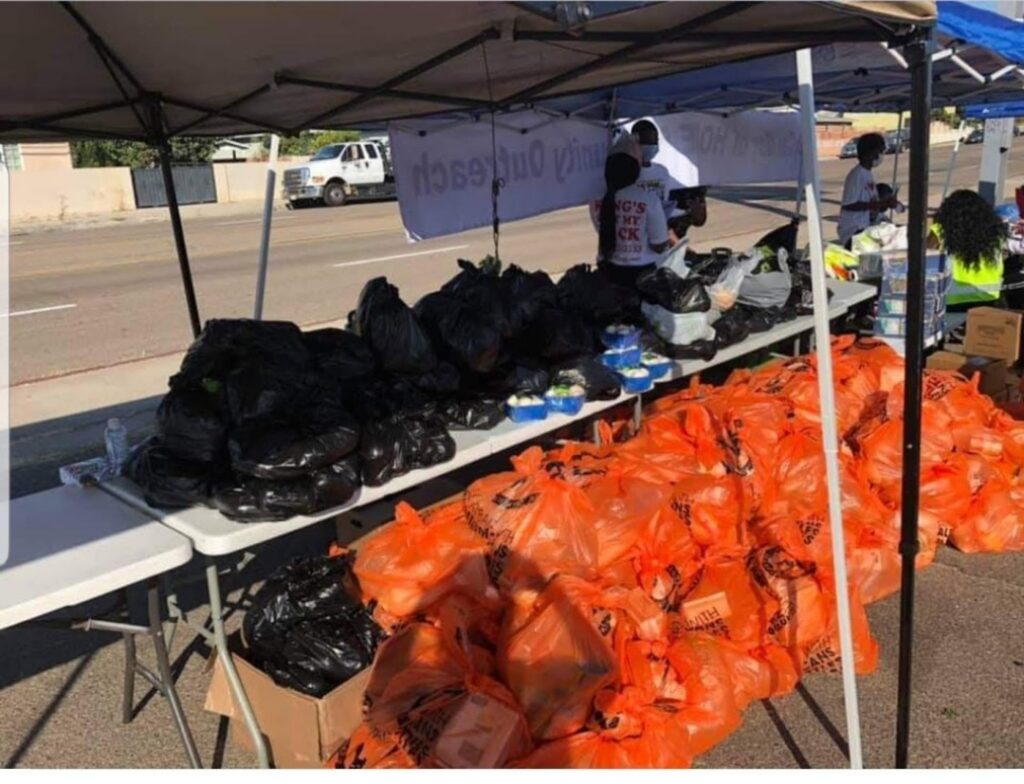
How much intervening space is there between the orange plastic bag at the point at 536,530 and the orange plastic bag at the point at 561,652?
7.0 inches

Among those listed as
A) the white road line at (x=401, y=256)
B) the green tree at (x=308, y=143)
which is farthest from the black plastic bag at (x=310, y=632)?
the green tree at (x=308, y=143)

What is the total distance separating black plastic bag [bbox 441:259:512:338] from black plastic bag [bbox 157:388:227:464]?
1363 millimetres

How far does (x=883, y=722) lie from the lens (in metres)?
3.00

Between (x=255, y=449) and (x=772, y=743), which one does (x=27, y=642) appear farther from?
(x=772, y=743)

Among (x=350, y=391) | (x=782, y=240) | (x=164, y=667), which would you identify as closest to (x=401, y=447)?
(x=350, y=391)

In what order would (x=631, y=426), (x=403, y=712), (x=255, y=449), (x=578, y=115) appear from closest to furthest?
(x=403, y=712)
(x=255, y=449)
(x=631, y=426)
(x=578, y=115)

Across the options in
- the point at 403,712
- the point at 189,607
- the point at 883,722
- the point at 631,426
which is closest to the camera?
the point at 403,712

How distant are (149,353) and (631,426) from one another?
575 cm

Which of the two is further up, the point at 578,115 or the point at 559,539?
the point at 578,115

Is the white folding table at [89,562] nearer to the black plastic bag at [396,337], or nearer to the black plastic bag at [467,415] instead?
the black plastic bag at [396,337]

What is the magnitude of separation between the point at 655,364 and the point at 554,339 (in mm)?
729

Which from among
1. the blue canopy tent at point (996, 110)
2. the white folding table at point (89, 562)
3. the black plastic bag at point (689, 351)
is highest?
the blue canopy tent at point (996, 110)

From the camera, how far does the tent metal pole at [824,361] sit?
2.42 m

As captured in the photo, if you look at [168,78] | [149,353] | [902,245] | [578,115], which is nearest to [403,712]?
[168,78]
